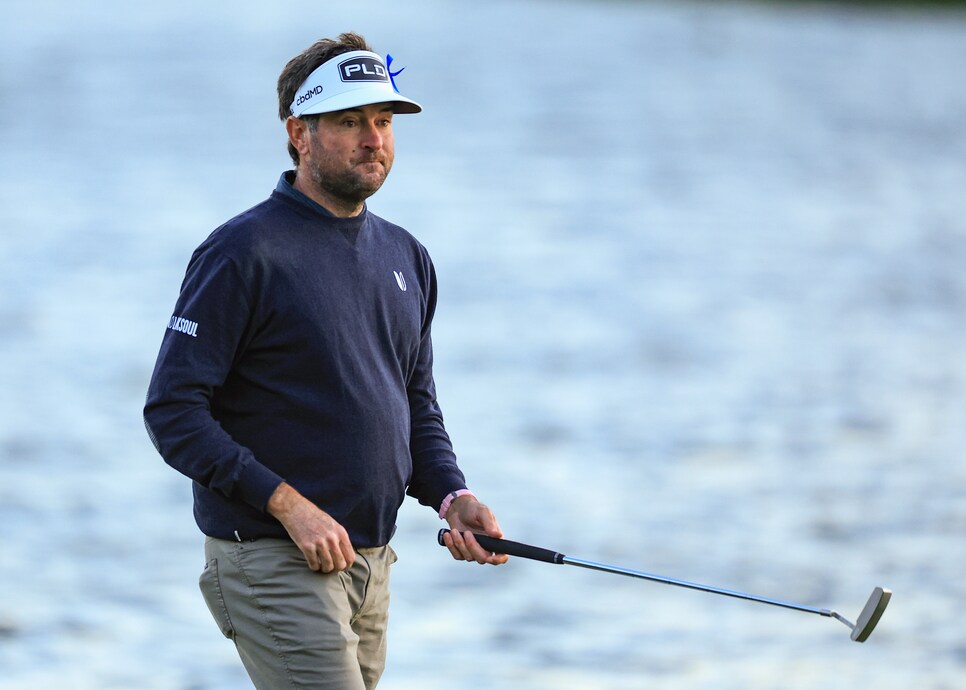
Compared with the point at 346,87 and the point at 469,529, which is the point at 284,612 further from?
the point at 346,87

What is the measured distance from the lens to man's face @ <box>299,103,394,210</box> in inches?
165

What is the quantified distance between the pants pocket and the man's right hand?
275mm

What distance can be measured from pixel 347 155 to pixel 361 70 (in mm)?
211

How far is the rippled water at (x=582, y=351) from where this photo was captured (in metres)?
8.11

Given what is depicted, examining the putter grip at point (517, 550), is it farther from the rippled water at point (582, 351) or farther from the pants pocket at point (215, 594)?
the rippled water at point (582, 351)

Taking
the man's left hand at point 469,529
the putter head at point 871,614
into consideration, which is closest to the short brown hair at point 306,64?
the man's left hand at point 469,529

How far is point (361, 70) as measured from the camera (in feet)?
13.9

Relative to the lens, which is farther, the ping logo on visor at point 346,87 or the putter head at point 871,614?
the putter head at point 871,614

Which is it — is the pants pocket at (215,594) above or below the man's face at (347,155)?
below

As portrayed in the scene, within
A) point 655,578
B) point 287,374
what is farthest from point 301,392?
point 655,578

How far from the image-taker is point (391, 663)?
293 inches

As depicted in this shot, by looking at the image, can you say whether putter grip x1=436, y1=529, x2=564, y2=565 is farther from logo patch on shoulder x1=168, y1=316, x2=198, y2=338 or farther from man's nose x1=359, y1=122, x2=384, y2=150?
man's nose x1=359, y1=122, x2=384, y2=150

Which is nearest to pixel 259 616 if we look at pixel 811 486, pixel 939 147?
pixel 811 486

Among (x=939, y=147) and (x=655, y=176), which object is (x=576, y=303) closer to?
(x=655, y=176)
